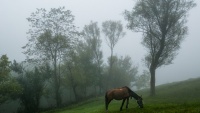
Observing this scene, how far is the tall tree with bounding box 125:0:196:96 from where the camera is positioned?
165 ft

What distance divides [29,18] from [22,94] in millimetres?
18564

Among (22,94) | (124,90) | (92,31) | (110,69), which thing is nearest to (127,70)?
(110,69)

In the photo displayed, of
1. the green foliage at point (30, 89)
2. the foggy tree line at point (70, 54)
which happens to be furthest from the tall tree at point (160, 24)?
the green foliage at point (30, 89)

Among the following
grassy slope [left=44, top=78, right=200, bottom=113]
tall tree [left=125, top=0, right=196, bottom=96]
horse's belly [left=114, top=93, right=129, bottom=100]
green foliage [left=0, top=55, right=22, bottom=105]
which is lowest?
grassy slope [left=44, top=78, right=200, bottom=113]

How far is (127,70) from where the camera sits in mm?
117062

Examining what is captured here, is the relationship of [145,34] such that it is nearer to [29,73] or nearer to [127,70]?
[29,73]

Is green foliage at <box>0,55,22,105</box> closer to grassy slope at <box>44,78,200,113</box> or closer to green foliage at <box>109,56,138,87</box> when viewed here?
grassy slope at <box>44,78,200,113</box>

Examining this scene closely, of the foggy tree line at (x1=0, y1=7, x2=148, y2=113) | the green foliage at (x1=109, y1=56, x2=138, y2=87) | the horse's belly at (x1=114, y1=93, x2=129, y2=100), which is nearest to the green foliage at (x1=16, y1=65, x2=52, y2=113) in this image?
the foggy tree line at (x1=0, y1=7, x2=148, y2=113)

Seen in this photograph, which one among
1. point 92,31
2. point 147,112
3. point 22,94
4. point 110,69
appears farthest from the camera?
point 110,69

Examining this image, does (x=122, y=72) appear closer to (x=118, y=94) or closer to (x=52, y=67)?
(x=52, y=67)

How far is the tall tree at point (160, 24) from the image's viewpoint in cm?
5019

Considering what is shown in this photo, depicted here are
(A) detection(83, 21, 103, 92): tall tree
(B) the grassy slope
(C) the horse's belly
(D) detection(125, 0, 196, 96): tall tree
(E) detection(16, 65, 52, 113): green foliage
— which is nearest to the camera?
(B) the grassy slope

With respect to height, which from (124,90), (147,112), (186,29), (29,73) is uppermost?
(186,29)

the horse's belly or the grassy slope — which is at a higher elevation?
the horse's belly
